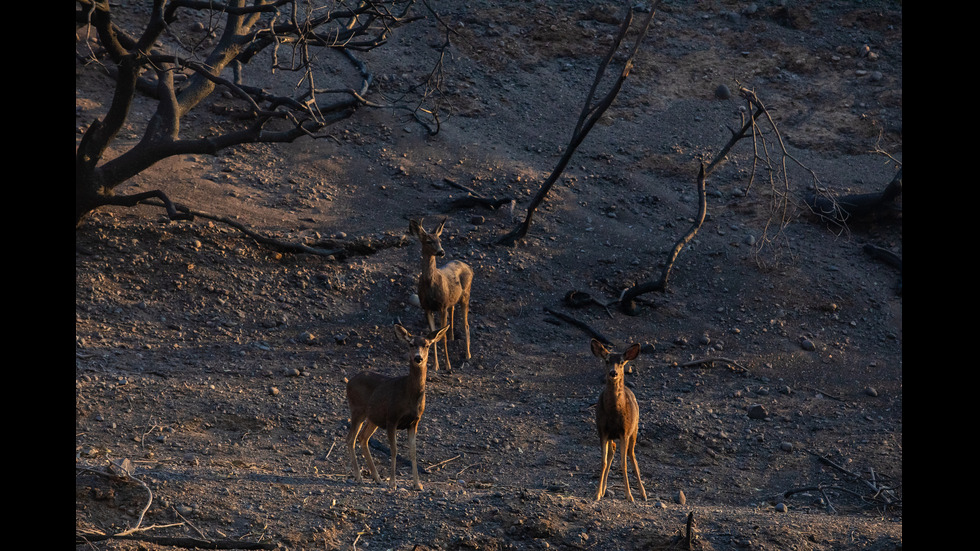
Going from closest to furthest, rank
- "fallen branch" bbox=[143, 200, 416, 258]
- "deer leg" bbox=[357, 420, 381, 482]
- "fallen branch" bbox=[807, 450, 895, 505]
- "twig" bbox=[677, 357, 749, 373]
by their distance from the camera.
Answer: "deer leg" bbox=[357, 420, 381, 482]
"fallen branch" bbox=[807, 450, 895, 505]
"twig" bbox=[677, 357, 749, 373]
"fallen branch" bbox=[143, 200, 416, 258]

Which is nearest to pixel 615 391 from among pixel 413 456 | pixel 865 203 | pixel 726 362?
pixel 413 456

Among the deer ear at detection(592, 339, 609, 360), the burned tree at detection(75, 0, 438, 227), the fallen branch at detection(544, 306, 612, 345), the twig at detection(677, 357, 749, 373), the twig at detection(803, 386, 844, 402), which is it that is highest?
the burned tree at detection(75, 0, 438, 227)

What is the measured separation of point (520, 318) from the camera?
1362 cm

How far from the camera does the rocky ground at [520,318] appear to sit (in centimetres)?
659

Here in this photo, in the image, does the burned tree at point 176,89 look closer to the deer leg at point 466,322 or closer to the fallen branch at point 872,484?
the deer leg at point 466,322

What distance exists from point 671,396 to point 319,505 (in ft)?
20.3

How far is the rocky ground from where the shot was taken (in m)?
6.59

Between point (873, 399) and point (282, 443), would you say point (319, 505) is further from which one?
point (873, 399)

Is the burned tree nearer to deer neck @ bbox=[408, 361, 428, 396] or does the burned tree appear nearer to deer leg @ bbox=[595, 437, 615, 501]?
deer neck @ bbox=[408, 361, 428, 396]

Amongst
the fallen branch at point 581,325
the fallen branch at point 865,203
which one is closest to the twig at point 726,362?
the fallen branch at point 581,325

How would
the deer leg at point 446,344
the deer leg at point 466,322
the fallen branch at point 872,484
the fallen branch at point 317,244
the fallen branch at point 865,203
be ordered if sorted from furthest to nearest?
the fallen branch at point 865,203 < the fallen branch at point 317,244 < the deer leg at point 466,322 < the deer leg at point 446,344 < the fallen branch at point 872,484

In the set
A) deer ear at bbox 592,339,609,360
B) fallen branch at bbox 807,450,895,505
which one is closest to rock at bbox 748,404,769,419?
fallen branch at bbox 807,450,895,505

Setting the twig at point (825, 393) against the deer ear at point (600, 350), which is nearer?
the deer ear at point (600, 350)

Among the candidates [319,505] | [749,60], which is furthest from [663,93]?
[319,505]
